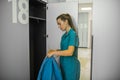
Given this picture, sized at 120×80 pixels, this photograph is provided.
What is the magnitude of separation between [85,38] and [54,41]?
491cm

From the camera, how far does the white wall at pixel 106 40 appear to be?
2.48 meters

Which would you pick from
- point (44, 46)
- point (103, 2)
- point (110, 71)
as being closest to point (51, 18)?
point (44, 46)

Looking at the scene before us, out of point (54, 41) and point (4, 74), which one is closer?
point (4, 74)

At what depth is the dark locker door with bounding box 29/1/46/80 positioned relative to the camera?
289cm

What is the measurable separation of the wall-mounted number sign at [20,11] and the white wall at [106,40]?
1180mm

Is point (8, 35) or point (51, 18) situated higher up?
point (51, 18)

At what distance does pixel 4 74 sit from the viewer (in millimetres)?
1777

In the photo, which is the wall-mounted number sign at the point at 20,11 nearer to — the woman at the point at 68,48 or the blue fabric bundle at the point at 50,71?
the woman at the point at 68,48

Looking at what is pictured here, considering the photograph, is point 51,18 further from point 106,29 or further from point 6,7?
point 6,7

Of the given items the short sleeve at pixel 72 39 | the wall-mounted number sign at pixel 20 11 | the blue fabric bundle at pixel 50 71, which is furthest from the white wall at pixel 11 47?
the short sleeve at pixel 72 39

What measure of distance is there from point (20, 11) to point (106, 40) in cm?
152

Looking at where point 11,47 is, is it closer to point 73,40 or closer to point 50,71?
point 50,71

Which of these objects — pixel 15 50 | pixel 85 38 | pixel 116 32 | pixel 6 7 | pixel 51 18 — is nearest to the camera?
pixel 6 7

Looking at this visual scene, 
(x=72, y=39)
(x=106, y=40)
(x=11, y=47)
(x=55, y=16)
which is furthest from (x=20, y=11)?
(x=106, y=40)
